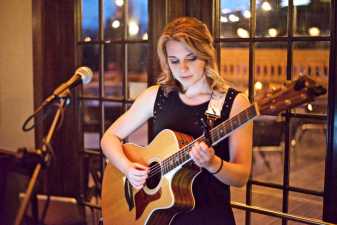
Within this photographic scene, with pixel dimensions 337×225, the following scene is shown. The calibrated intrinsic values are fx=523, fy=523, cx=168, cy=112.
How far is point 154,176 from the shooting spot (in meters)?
1.90

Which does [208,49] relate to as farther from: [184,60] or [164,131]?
[164,131]

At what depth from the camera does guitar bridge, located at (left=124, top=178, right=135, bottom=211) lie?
2023 mm

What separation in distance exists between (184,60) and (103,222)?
0.82 m

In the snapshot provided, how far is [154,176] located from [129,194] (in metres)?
0.19

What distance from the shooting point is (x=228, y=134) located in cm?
157

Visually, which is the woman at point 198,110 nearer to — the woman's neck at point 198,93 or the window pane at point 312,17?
the woman's neck at point 198,93

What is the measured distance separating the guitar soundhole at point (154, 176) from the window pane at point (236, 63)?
534 mm

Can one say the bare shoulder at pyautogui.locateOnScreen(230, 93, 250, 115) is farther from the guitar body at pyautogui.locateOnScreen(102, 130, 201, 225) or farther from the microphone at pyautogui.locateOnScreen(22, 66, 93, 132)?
the microphone at pyautogui.locateOnScreen(22, 66, 93, 132)

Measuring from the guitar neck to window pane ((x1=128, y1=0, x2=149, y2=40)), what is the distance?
3.19ft

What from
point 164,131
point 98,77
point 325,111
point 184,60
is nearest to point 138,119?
point 164,131

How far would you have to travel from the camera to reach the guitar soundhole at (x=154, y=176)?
1871mm

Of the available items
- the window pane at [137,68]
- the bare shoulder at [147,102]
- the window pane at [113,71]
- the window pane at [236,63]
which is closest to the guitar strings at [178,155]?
the bare shoulder at [147,102]

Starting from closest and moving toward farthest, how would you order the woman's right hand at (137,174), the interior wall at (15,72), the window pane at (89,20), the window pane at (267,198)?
the woman's right hand at (137,174), the window pane at (267,198), the window pane at (89,20), the interior wall at (15,72)

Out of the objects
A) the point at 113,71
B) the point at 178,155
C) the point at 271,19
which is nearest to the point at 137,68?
the point at 113,71
